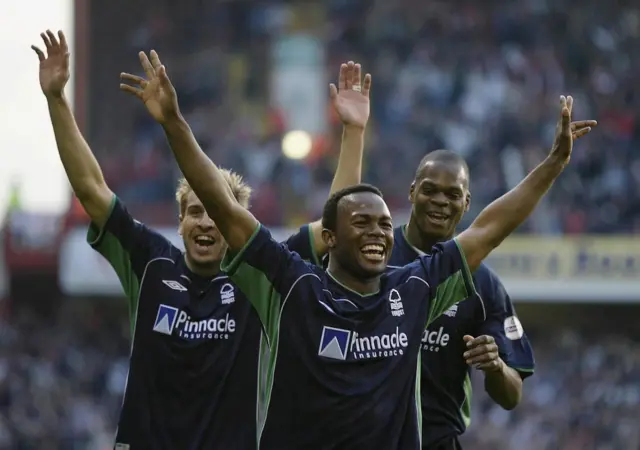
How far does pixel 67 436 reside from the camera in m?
17.9

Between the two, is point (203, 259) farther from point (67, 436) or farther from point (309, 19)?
point (309, 19)

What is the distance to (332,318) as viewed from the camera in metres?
5.47

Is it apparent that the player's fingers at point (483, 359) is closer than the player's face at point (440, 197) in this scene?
Yes

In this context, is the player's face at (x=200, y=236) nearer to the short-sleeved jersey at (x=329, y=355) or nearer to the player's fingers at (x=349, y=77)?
the short-sleeved jersey at (x=329, y=355)

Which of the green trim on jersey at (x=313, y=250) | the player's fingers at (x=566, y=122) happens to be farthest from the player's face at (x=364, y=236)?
the player's fingers at (x=566, y=122)

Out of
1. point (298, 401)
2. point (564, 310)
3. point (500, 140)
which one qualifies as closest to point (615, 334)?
point (564, 310)

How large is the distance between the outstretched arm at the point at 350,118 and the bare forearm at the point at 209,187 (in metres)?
1.24

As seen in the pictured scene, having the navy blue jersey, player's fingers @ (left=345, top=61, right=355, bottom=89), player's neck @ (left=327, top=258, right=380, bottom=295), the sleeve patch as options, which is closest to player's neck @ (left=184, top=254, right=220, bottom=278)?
the navy blue jersey

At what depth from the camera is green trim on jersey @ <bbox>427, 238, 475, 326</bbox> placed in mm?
5727

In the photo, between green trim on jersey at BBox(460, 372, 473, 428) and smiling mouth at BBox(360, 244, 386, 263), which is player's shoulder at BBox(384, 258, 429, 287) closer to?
smiling mouth at BBox(360, 244, 386, 263)

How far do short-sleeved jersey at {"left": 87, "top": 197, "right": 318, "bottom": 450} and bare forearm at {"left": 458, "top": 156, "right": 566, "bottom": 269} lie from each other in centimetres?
95

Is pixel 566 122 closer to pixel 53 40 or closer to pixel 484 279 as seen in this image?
pixel 484 279

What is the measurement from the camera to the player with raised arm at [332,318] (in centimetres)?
539

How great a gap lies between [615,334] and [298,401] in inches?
617
